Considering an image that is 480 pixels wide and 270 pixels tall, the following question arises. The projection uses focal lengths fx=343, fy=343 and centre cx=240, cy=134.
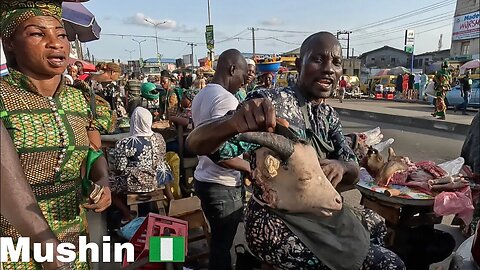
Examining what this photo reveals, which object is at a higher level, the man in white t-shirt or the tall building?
the tall building

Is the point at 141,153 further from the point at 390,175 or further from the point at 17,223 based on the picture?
the point at 17,223

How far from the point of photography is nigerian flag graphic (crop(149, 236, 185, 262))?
1.81m

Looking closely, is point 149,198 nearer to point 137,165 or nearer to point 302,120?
point 137,165

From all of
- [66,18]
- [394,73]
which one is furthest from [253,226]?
[394,73]

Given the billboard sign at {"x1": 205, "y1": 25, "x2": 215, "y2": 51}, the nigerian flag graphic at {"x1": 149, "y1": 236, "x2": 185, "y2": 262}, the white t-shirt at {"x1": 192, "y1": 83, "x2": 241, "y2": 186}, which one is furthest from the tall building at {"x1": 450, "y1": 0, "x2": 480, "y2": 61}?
the nigerian flag graphic at {"x1": 149, "y1": 236, "x2": 185, "y2": 262}

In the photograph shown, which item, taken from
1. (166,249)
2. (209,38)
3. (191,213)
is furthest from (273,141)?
(209,38)

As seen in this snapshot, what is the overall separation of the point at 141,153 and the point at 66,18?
5.55ft

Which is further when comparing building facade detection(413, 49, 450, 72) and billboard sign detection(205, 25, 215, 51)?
building facade detection(413, 49, 450, 72)

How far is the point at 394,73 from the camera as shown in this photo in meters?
27.5

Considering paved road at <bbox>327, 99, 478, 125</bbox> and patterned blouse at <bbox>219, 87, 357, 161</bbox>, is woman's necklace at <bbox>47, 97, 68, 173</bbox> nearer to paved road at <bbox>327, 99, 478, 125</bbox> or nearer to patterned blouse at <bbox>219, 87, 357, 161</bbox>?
patterned blouse at <bbox>219, 87, 357, 161</bbox>

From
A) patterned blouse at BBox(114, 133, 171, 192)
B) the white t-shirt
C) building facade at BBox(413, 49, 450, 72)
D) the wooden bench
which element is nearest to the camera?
the white t-shirt

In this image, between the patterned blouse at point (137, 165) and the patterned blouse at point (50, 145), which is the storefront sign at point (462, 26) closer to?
the patterned blouse at point (137, 165)

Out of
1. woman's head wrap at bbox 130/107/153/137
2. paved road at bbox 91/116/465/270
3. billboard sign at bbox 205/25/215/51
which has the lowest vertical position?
paved road at bbox 91/116/465/270

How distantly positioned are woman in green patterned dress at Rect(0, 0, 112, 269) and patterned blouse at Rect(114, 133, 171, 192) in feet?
6.01
